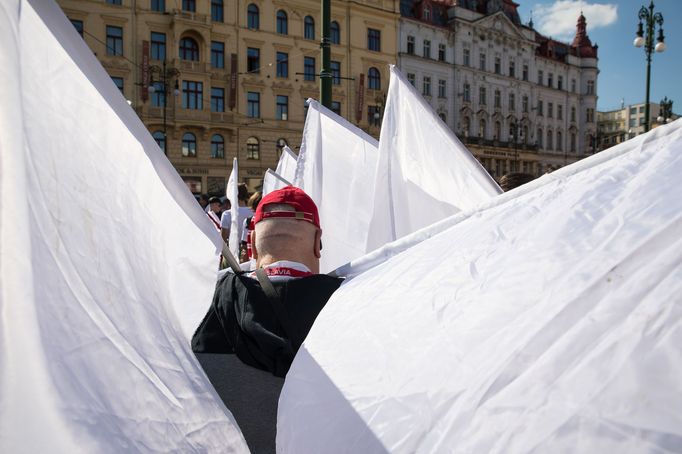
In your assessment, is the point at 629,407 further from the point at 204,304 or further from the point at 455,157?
the point at 455,157

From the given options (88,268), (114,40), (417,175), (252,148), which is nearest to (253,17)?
(252,148)

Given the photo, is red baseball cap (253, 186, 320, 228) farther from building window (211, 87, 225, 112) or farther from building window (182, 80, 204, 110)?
building window (211, 87, 225, 112)

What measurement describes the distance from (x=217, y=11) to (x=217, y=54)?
2397 mm

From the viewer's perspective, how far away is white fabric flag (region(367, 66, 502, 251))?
4008 mm

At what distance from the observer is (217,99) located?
2945 centimetres

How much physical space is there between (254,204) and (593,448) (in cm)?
641

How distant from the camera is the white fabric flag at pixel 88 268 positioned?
957 millimetres

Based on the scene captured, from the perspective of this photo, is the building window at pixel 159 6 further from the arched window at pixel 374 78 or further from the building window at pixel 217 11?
the arched window at pixel 374 78

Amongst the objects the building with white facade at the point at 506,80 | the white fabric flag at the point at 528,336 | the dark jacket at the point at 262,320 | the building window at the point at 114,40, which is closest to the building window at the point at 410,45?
the building with white facade at the point at 506,80

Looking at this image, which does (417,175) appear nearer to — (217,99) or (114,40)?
(217,99)

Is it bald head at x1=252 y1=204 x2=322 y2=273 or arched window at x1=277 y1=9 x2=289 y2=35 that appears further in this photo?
arched window at x1=277 y1=9 x2=289 y2=35

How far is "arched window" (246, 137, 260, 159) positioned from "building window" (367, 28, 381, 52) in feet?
35.1

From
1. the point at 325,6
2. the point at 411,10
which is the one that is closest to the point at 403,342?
→ the point at 325,6

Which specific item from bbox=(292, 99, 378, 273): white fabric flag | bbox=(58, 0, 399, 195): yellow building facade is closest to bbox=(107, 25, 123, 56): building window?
bbox=(58, 0, 399, 195): yellow building facade
